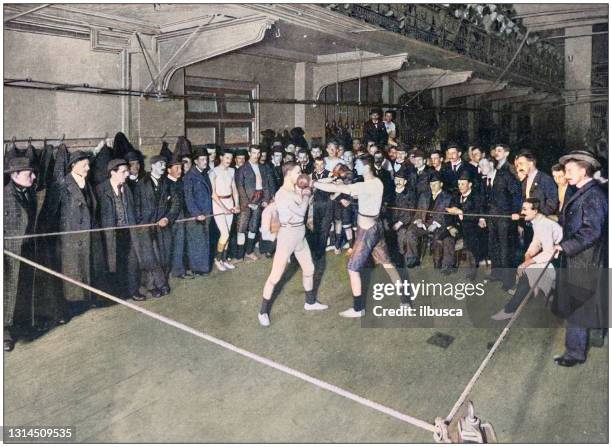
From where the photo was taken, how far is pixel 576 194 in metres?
3.02

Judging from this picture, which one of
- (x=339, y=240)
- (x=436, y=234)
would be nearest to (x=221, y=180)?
(x=339, y=240)

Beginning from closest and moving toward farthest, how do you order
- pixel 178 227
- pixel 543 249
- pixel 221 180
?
pixel 543 249, pixel 178 227, pixel 221 180

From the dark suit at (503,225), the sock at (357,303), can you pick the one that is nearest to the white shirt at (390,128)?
the dark suit at (503,225)

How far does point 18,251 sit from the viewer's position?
9.72 ft

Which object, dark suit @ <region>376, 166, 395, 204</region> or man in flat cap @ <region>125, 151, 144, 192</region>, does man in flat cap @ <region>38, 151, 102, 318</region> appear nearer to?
man in flat cap @ <region>125, 151, 144, 192</region>

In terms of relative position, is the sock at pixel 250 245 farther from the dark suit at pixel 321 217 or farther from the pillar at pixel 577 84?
the pillar at pixel 577 84

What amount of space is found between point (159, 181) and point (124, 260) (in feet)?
1.98

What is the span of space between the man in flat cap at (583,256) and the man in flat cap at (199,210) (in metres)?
2.46

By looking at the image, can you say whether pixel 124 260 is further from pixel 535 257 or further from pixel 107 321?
pixel 535 257

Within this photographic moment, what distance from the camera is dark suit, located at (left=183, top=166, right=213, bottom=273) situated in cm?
372

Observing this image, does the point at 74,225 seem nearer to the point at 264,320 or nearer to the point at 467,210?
the point at 264,320

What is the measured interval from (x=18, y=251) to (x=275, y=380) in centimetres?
169

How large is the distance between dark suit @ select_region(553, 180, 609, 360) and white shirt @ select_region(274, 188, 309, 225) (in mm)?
1647

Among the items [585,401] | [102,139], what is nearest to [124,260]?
[102,139]
